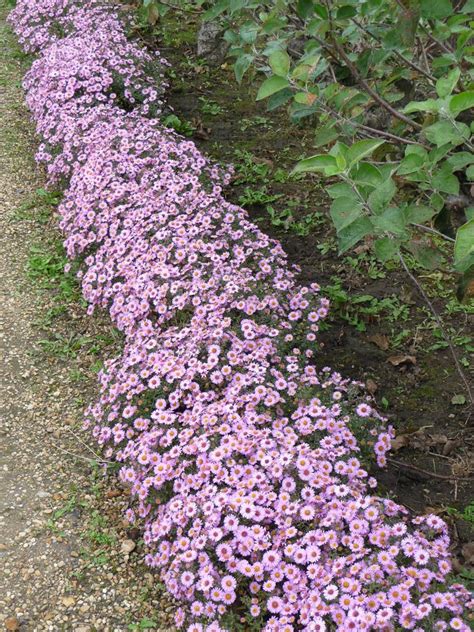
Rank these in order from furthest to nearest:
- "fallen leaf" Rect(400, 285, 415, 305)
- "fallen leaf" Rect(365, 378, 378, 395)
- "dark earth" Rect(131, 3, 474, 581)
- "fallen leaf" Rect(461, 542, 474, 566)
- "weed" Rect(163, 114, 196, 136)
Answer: "weed" Rect(163, 114, 196, 136)
"fallen leaf" Rect(400, 285, 415, 305)
"fallen leaf" Rect(365, 378, 378, 395)
"dark earth" Rect(131, 3, 474, 581)
"fallen leaf" Rect(461, 542, 474, 566)

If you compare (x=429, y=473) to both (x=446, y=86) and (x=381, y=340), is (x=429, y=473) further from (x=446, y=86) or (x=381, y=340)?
(x=446, y=86)

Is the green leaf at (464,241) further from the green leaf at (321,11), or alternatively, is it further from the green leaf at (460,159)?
the green leaf at (321,11)

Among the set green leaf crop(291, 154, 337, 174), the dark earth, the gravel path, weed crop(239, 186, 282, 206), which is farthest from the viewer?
weed crop(239, 186, 282, 206)

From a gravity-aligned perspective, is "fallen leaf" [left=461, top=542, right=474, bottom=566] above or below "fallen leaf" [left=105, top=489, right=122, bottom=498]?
below

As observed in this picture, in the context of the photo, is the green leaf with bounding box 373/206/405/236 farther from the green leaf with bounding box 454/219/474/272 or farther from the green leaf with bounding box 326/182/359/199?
the green leaf with bounding box 454/219/474/272

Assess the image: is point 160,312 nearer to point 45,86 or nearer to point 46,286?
point 46,286

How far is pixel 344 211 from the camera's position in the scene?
186 centimetres

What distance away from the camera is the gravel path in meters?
2.61

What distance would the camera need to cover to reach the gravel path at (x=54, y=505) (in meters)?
2.61

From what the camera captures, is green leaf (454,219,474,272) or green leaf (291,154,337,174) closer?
green leaf (454,219,474,272)

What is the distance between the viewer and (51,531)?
2.87 meters

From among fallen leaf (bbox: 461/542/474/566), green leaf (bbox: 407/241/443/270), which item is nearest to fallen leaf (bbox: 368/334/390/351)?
fallen leaf (bbox: 461/542/474/566)

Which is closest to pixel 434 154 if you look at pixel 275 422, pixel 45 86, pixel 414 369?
pixel 275 422

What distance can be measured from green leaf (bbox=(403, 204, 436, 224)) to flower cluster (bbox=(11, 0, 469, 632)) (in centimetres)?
81
